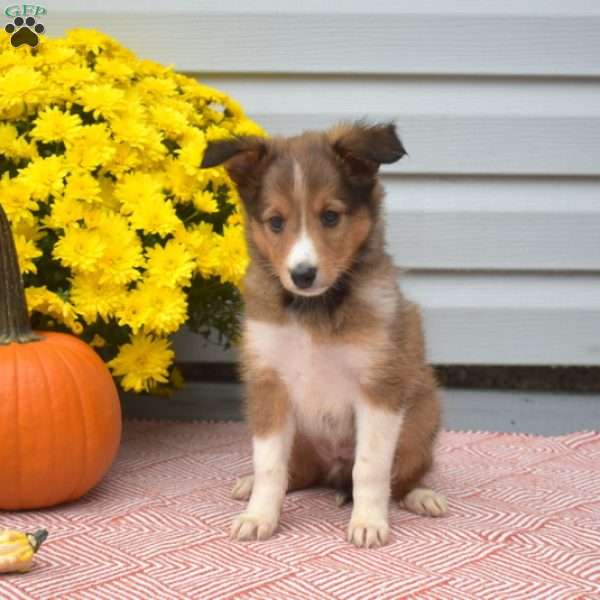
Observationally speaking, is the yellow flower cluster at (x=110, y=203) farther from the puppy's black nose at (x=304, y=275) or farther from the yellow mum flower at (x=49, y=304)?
the puppy's black nose at (x=304, y=275)

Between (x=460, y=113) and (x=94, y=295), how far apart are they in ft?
6.74

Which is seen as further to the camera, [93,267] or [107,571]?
[93,267]

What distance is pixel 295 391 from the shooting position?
3.33 meters

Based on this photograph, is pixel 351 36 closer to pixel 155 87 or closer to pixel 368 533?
pixel 155 87

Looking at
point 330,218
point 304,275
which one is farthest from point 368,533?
point 330,218

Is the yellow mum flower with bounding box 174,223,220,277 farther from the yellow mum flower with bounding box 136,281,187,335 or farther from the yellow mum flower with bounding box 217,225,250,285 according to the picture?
the yellow mum flower with bounding box 136,281,187,335

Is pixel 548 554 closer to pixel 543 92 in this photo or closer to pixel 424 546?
pixel 424 546

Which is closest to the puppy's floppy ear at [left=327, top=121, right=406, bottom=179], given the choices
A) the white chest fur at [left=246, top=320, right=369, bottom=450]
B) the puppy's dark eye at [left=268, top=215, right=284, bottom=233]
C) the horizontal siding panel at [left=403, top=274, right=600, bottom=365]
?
the puppy's dark eye at [left=268, top=215, right=284, bottom=233]

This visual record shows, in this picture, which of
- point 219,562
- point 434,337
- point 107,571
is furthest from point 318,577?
point 434,337

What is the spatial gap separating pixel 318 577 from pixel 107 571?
61 centimetres

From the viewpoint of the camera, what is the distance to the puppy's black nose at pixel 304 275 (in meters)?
2.98

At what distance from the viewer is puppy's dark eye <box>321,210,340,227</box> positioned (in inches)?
122

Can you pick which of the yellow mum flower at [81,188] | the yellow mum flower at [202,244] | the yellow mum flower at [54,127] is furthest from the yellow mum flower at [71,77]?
the yellow mum flower at [202,244]

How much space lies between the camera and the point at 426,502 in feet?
11.4
